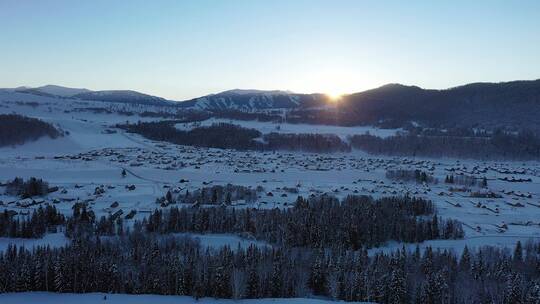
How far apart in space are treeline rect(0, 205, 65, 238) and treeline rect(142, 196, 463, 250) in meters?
6.39

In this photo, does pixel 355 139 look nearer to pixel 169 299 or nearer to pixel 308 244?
pixel 308 244

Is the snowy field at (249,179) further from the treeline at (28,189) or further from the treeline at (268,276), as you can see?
the treeline at (268,276)

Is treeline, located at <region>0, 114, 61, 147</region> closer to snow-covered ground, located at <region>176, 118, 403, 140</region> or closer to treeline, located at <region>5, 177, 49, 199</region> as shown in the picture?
snow-covered ground, located at <region>176, 118, 403, 140</region>

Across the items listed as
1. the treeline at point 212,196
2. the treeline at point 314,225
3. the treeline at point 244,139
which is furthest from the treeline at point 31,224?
the treeline at point 244,139

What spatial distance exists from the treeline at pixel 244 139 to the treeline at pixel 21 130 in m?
23.5

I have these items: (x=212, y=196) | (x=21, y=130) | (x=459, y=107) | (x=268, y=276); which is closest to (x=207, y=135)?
(x=21, y=130)

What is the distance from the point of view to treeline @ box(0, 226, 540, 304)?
22.5 m

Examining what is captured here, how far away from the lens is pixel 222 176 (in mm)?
58406

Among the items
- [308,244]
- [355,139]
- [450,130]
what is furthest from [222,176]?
[450,130]

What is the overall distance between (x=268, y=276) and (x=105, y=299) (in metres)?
7.78

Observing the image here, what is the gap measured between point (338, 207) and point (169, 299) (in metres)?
18.5

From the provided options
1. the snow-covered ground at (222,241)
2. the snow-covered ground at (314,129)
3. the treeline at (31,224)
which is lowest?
the snow-covered ground at (222,241)

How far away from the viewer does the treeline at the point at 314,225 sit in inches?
1209

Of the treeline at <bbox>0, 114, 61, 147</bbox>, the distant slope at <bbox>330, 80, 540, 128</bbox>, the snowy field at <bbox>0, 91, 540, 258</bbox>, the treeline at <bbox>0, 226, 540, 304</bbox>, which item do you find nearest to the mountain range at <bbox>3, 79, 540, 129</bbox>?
the distant slope at <bbox>330, 80, 540, 128</bbox>
